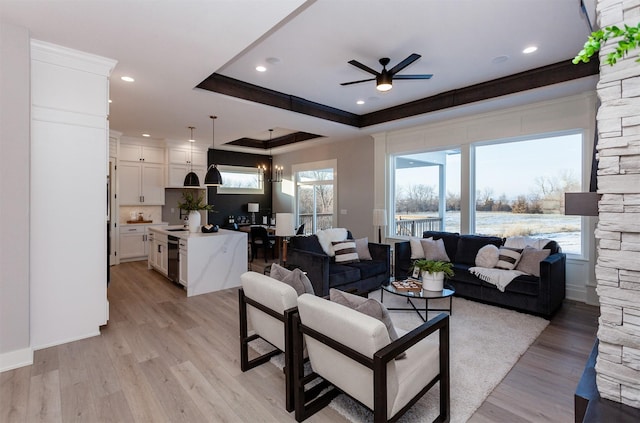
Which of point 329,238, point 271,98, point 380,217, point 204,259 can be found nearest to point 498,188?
point 380,217

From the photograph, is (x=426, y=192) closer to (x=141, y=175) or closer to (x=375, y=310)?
(x=375, y=310)

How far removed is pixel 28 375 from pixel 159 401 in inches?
49.1

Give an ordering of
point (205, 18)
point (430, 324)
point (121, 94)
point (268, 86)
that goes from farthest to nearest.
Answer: point (268, 86) → point (121, 94) → point (205, 18) → point (430, 324)

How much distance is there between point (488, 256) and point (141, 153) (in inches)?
289

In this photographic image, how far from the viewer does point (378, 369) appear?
150cm

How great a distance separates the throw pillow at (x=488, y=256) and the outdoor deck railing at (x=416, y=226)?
4.94 ft

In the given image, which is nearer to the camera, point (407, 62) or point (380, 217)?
point (407, 62)

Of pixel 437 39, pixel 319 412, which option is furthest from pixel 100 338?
pixel 437 39

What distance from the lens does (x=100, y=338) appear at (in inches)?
123

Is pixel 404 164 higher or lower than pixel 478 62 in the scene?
lower

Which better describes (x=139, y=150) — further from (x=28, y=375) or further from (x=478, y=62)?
(x=478, y=62)

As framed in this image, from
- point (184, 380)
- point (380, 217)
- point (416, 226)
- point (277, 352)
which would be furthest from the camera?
point (416, 226)

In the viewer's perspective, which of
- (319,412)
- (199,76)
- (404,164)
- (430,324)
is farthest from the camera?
(404,164)

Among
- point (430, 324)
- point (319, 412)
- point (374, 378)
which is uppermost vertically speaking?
point (430, 324)
